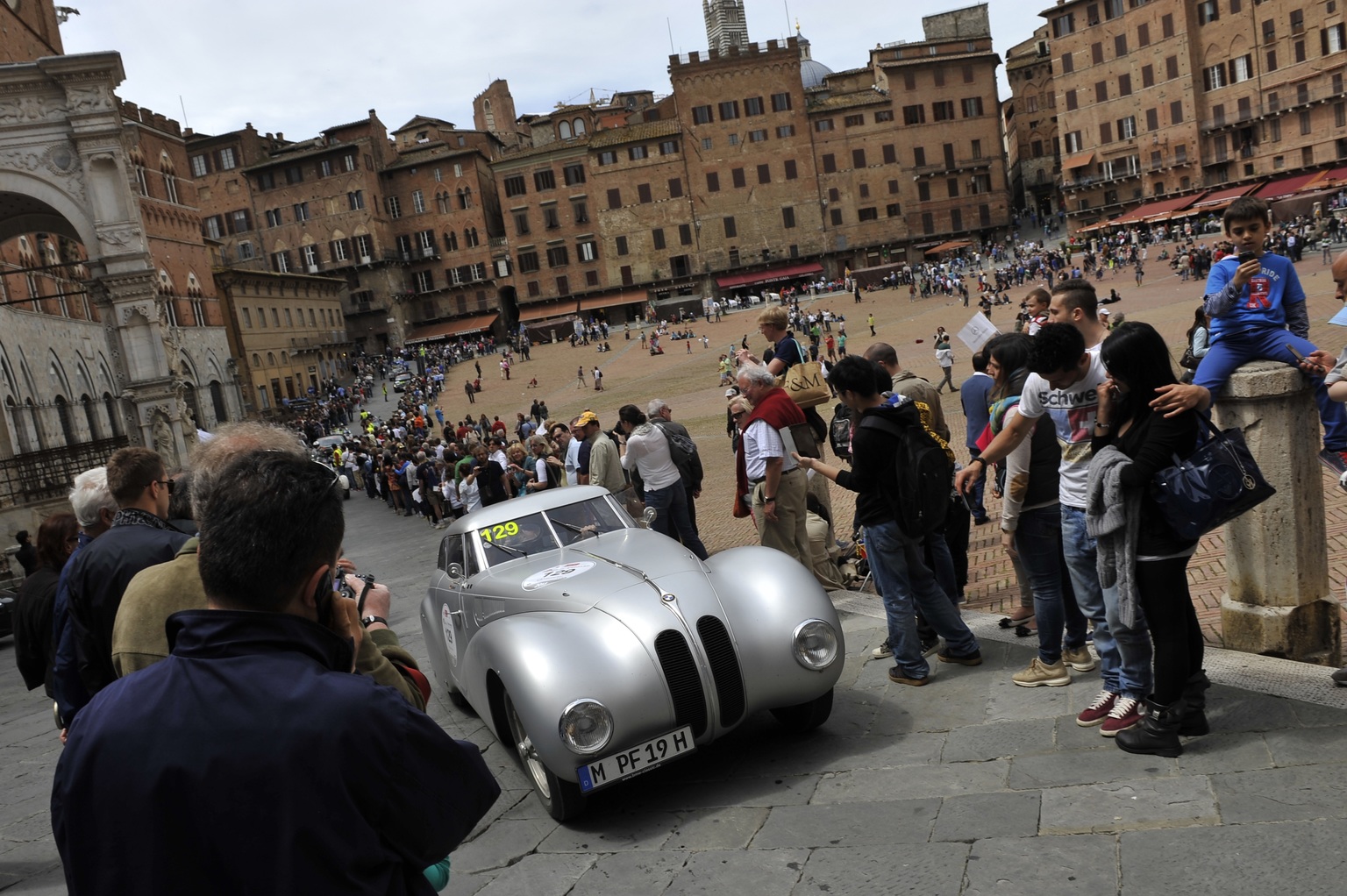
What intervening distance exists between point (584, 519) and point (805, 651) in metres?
1.91

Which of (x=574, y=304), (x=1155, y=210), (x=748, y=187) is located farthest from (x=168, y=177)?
(x=1155, y=210)

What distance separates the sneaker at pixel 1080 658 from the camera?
16.9ft

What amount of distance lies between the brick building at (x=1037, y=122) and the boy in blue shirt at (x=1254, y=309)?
256 feet

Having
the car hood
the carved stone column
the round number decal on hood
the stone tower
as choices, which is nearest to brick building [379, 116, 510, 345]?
the stone tower

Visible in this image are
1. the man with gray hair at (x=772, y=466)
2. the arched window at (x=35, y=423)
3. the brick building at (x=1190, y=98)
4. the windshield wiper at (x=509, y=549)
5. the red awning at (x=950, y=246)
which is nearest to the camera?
the windshield wiper at (x=509, y=549)

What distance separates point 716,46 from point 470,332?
34278 millimetres

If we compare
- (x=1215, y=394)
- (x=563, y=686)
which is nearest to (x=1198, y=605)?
(x=1215, y=394)

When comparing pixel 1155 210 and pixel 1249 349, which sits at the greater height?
pixel 1155 210

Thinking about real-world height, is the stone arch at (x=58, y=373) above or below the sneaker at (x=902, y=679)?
above

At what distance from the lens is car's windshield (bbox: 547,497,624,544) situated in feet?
20.2

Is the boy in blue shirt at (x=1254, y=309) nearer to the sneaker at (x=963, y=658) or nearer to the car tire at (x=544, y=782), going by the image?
the sneaker at (x=963, y=658)

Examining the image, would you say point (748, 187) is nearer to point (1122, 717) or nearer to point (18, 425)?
point (18, 425)

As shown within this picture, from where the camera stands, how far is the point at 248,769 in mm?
1657

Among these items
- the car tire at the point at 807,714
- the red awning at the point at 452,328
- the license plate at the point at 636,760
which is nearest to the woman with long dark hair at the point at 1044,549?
the car tire at the point at 807,714
